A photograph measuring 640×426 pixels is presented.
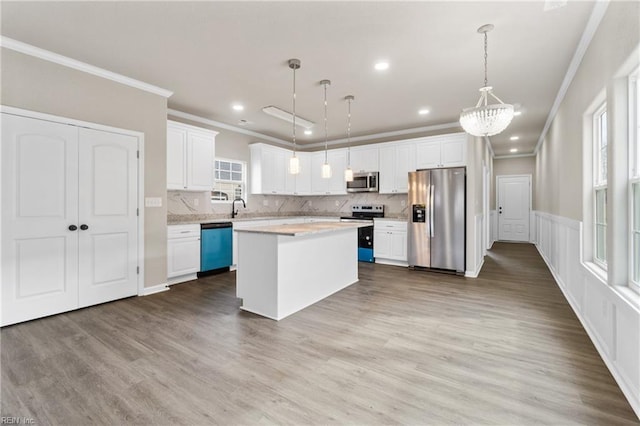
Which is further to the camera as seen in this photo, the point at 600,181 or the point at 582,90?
the point at 582,90

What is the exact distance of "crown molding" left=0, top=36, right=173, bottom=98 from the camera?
2838 millimetres

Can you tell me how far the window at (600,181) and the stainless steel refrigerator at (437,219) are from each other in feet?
6.92

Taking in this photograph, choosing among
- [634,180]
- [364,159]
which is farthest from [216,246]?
[634,180]

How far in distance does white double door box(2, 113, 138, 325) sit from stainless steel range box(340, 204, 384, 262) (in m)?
3.98

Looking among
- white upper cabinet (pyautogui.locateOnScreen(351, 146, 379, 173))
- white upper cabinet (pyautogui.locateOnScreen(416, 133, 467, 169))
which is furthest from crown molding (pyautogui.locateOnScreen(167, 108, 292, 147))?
white upper cabinet (pyautogui.locateOnScreen(416, 133, 467, 169))

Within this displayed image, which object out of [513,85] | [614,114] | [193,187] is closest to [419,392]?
[614,114]

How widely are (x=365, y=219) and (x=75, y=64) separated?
Answer: 5055 millimetres

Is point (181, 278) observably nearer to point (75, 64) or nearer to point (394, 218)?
point (75, 64)

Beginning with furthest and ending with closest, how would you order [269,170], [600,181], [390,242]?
1. [269,170]
2. [390,242]
3. [600,181]

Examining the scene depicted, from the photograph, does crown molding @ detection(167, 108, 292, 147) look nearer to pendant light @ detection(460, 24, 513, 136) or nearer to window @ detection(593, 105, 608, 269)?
pendant light @ detection(460, 24, 513, 136)

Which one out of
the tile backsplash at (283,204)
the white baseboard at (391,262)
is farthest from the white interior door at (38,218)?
the white baseboard at (391,262)

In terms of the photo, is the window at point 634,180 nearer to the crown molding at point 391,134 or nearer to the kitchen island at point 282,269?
the kitchen island at point 282,269

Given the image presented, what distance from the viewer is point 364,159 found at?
6270 mm

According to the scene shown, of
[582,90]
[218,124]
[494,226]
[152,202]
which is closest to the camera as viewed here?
[582,90]
